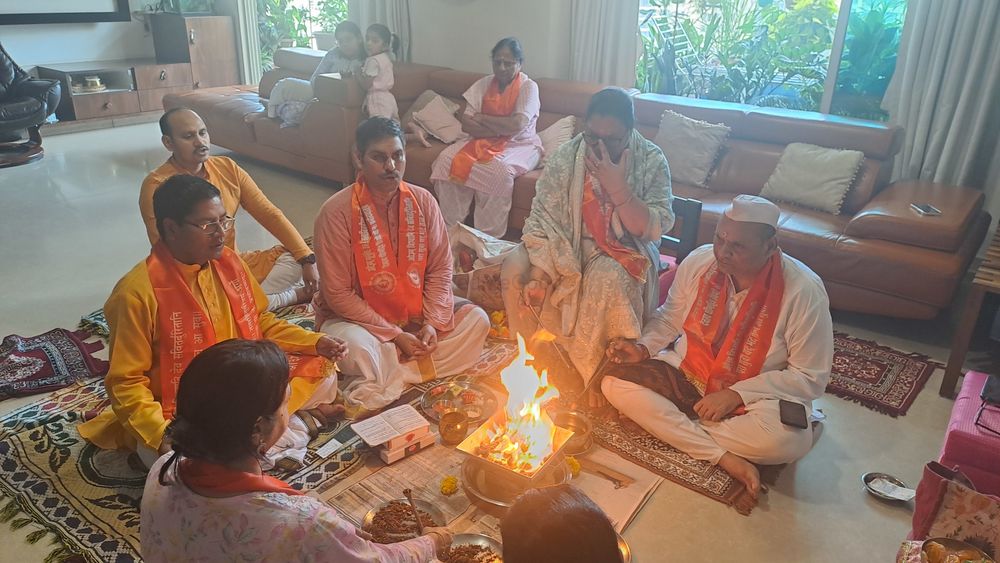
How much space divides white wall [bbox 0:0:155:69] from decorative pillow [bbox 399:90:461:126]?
4.80 metres

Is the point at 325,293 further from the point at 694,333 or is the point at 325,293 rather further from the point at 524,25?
the point at 524,25

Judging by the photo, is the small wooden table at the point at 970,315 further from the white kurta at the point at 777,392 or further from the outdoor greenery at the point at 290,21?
the outdoor greenery at the point at 290,21

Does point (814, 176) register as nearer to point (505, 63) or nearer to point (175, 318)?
point (505, 63)

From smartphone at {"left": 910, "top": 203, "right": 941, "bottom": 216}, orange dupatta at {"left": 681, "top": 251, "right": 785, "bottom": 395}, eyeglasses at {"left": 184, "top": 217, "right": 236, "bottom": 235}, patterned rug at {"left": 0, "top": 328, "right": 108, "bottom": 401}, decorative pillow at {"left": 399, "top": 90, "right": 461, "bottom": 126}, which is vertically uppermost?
eyeglasses at {"left": 184, "top": 217, "right": 236, "bottom": 235}

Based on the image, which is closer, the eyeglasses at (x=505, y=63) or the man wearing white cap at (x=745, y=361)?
the man wearing white cap at (x=745, y=361)

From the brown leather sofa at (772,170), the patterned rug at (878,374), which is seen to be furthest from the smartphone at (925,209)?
the patterned rug at (878,374)

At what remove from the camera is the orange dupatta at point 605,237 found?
10.1 feet

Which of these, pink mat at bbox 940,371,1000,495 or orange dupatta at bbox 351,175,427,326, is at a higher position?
orange dupatta at bbox 351,175,427,326

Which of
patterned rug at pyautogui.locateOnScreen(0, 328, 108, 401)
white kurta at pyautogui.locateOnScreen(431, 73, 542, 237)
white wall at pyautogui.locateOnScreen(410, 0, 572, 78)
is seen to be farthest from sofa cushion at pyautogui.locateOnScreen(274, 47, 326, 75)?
patterned rug at pyautogui.locateOnScreen(0, 328, 108, 401)

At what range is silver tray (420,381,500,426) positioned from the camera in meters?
2.86

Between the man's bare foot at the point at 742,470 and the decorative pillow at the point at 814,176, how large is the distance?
7.02 ft

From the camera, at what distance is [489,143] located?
201 inches

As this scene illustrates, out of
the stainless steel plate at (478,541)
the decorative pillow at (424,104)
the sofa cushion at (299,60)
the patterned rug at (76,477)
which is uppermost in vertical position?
the sofa cushion at (299,60)

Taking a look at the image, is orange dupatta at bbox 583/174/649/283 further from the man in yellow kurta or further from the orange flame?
the man in yellow kurta
